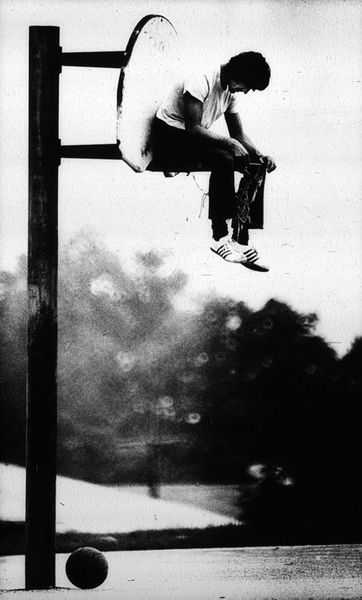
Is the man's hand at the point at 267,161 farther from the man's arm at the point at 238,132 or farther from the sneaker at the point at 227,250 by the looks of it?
the sneaker at the point at 227,250

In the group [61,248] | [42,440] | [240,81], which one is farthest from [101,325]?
[240,81]

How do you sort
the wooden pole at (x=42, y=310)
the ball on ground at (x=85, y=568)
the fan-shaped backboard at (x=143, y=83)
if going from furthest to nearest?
1. the ball on ground at (x=85, y=568)
2. the wooden pole at (x=42, y=310)
3. the fan-shaped backboard at (x=143, y=83)

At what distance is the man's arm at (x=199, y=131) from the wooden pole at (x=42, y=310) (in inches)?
32.1

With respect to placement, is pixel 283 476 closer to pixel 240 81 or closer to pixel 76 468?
pixel 76 468

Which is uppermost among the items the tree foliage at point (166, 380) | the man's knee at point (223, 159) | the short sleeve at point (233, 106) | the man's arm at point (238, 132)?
the short sleeve at point (233, 106)

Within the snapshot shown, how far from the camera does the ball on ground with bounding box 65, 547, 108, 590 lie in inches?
226

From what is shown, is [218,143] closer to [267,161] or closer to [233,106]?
[267,161]

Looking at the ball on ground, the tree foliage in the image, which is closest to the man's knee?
the ball on ground

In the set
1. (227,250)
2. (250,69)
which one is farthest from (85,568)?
(250,69)

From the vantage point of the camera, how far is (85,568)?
18.8ft

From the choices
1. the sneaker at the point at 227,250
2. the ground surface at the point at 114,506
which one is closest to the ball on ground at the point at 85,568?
the sneaker at the point at 227,250

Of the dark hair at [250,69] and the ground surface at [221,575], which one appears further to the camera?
the ground surface at [221,575]

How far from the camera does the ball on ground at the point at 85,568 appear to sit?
5.74 m

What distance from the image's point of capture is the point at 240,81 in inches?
206
